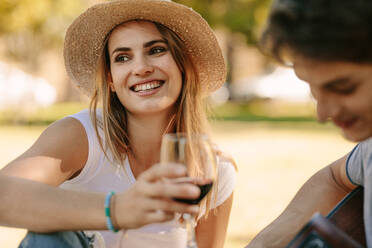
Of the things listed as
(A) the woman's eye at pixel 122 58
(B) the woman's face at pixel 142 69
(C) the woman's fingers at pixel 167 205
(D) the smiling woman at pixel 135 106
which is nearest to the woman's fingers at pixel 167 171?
(C) the woman's fingers at pixel 167 205

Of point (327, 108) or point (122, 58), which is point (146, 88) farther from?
point (327, 108)

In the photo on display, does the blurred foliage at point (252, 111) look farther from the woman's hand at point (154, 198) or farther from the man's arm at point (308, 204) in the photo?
the woman's hand at point (154, 198)

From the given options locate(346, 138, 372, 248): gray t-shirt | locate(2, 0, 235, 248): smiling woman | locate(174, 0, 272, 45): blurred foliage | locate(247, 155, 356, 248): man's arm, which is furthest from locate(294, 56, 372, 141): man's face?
locate(174, 0, 272, 45): blurred foliage

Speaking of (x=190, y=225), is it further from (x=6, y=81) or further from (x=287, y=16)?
(x=6, y=81)

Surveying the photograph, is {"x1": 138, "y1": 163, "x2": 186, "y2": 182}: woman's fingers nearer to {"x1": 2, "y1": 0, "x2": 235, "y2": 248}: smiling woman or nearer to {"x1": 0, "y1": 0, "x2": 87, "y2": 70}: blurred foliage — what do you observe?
{"x1": 2, "y1": 0, "x2": 235, "y2": 248}: smiling woman

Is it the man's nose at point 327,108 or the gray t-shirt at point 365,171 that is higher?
the man's nose at point 327,108

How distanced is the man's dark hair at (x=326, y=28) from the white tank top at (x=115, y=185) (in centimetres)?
143

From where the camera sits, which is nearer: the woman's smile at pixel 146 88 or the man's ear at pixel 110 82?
the woman's smile at pixel 146 88

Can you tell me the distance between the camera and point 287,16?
6.00 feet

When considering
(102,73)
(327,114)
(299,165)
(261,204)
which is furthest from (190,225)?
(299,165)

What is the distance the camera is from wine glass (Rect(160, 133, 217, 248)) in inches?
70.2

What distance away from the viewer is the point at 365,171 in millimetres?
2252

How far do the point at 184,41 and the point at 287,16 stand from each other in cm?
164

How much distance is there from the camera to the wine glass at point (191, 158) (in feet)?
5.85
